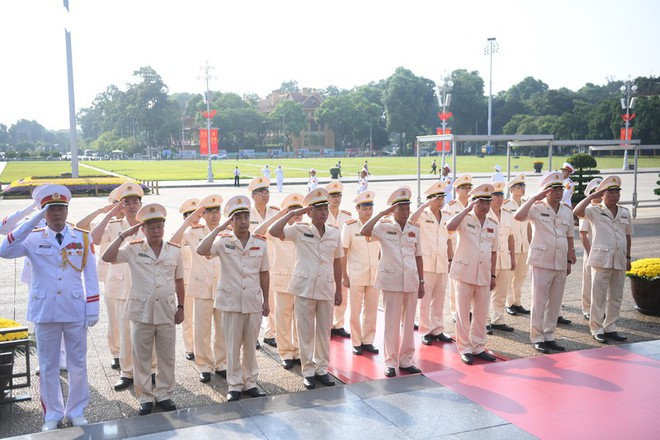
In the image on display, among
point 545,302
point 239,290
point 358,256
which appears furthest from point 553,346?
point 239,290

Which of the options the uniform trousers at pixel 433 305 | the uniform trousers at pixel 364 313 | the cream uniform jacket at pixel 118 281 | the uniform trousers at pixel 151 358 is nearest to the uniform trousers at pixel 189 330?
the cream uniform jacket at pixel 118 281

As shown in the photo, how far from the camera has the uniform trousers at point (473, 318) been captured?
687 cm

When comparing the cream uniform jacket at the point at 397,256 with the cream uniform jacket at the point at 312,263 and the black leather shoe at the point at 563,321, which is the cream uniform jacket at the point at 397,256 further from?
the black leather shoe at the point at 563,321

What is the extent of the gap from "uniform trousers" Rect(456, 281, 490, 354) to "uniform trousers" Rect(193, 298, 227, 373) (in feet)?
8.61

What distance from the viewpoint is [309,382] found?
6051mm

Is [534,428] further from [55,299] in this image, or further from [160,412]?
[55,299]

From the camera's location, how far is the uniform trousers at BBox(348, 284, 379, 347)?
7.25 meters

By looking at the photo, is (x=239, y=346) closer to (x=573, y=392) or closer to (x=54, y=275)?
(x=54, y=275)

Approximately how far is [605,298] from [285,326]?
407cm

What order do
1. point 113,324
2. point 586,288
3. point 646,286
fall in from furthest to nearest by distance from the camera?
point 646,286 < point 586,288 < point 113,324

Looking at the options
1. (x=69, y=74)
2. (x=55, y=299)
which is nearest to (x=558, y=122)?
(x=69, y=74)

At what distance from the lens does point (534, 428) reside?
201 inches

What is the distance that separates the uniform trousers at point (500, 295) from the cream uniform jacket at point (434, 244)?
0.97 m

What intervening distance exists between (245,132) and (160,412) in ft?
324
